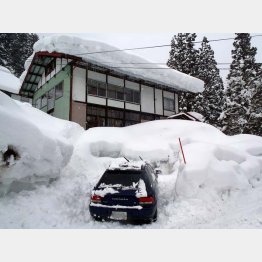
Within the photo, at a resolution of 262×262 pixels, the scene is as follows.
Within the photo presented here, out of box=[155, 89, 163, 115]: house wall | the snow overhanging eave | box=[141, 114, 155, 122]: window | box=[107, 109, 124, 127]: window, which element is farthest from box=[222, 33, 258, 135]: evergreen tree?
box=[107, 109, 124, 127]: window

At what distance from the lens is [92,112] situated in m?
17.5

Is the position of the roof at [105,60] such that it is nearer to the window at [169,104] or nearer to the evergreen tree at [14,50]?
the window at [169,104]

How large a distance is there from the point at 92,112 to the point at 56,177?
370 inches

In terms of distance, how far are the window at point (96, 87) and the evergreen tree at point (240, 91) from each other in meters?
11.6

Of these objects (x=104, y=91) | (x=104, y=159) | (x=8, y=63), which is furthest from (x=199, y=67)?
(x=8, y=63)

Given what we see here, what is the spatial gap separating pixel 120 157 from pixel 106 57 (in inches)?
314

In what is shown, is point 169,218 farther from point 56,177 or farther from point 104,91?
point 104,91

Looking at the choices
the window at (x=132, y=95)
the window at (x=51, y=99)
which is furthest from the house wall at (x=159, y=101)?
the window at (x=51, y=99)

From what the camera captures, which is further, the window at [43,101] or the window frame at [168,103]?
the window frame at [168,103]

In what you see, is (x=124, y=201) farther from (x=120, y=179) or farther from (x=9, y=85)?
(x=9, y=85)

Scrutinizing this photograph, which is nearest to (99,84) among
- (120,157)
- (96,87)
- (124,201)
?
(96,87)

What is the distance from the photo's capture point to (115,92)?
62.4 ft

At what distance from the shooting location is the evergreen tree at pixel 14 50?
143 ft

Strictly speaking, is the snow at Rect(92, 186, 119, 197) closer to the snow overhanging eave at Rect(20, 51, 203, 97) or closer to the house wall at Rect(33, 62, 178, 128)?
the house wall at Rect(33, 62, 178, 128)
